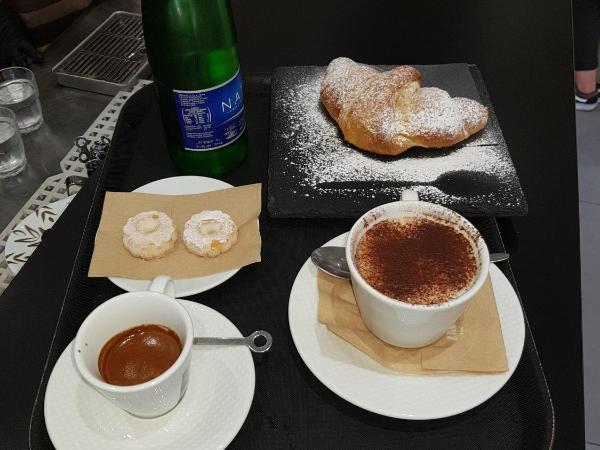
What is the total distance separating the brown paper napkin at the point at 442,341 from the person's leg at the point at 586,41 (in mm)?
1791

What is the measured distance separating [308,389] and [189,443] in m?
0.17

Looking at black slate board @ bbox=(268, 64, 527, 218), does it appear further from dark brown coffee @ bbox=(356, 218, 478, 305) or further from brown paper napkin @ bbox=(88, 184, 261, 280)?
dark brown coffee @ bbox=(356, 218, 478, 305)

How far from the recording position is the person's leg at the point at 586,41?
213 centimetres

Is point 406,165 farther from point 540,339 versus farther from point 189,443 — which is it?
point 189,443

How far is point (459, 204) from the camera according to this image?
3.12 ft

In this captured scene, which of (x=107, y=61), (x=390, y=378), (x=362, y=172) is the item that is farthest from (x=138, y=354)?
(x=107, y=61)

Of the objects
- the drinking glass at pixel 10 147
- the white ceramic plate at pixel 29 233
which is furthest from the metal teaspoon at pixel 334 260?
the drinking glass at pixel 10 147

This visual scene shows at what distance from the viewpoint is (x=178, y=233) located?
0.90 metres

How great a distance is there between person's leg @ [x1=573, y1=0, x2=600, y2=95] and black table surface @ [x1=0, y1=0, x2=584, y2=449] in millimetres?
755

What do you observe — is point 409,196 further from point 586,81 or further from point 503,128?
point 586,81

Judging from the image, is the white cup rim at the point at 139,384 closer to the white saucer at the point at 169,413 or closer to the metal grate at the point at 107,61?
the white saucer at the point at 169,413

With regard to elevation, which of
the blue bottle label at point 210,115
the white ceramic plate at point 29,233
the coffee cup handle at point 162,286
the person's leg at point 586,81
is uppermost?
the blue bottle label at point 210,115

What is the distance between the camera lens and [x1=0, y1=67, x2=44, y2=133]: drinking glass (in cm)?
144

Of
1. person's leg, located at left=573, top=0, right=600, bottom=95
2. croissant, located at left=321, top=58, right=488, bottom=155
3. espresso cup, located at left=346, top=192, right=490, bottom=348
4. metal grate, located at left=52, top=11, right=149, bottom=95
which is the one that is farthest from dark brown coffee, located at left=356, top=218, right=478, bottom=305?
person's leg, located at left=573, top=0, right=600, bottom=95
